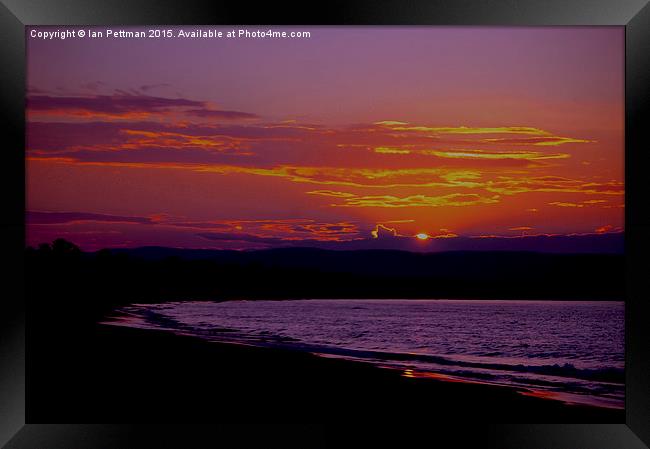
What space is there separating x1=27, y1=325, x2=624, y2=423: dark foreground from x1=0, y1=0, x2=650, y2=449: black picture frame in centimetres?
20

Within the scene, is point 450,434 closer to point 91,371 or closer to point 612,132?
point 612,132

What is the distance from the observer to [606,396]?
707 centimetres

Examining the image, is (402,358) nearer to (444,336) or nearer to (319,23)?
(444,336)

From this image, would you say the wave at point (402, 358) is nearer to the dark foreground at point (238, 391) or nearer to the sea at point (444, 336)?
the sea at point (444, 336)

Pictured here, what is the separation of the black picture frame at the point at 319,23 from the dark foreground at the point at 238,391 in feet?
0.65

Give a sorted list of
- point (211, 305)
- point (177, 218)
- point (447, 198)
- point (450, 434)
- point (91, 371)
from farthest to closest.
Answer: point (211, 305), point (447, 198), point (177, 218), point (91, 371), point (450, 434)

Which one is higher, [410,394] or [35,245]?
[35,245]

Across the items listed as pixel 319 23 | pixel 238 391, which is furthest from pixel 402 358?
pixel 319 23

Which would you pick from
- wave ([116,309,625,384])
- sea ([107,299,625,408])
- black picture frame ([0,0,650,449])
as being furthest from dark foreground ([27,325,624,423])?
wave ([116,309,625,384])

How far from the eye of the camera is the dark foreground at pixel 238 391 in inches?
220

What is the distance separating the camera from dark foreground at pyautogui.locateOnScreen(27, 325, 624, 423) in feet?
18.3

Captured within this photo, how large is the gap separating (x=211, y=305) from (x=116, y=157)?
17.4 ft

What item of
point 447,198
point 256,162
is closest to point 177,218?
point 256,162

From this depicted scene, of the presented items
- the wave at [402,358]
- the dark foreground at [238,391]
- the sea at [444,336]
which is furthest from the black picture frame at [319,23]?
the wave at [402,358]
